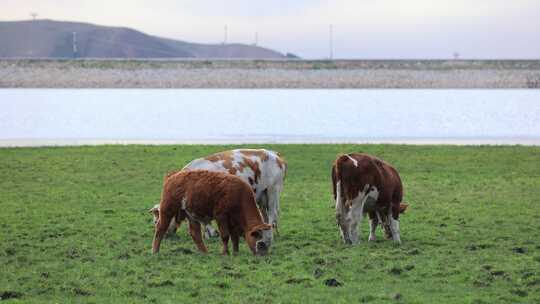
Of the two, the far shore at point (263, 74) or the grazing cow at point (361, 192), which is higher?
the far shore at point (263, 74)

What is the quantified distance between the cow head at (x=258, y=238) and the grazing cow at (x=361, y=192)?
1.69 metres

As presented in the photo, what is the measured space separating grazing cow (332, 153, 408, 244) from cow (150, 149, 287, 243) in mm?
1057

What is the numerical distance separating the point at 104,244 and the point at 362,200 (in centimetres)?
401

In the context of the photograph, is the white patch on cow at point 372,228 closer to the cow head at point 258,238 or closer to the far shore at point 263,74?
the cow head at point 258,238

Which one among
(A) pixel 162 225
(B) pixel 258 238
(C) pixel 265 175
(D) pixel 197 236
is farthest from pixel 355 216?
(A) pixel 162 225

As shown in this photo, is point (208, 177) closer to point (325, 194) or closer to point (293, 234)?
point (293, 234)

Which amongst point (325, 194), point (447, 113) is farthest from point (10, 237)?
point (447, 113)

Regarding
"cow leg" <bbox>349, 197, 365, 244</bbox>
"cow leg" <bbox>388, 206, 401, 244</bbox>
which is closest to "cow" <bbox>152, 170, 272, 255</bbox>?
"cow leg" <bbox>349, 197, 365, 244</bbox>

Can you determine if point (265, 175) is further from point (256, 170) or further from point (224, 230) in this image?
point (224, 230)

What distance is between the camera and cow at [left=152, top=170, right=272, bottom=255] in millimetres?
13609

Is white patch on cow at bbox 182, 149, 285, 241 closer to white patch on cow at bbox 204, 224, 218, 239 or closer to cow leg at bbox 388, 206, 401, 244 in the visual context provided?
white patch on cow at bbox 204, 224, 218, 239

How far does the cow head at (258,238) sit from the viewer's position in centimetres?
1359

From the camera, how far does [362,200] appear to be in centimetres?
1495

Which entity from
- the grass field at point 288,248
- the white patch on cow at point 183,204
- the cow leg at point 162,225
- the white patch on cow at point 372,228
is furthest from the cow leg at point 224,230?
the white patch on cow at point 372,228
